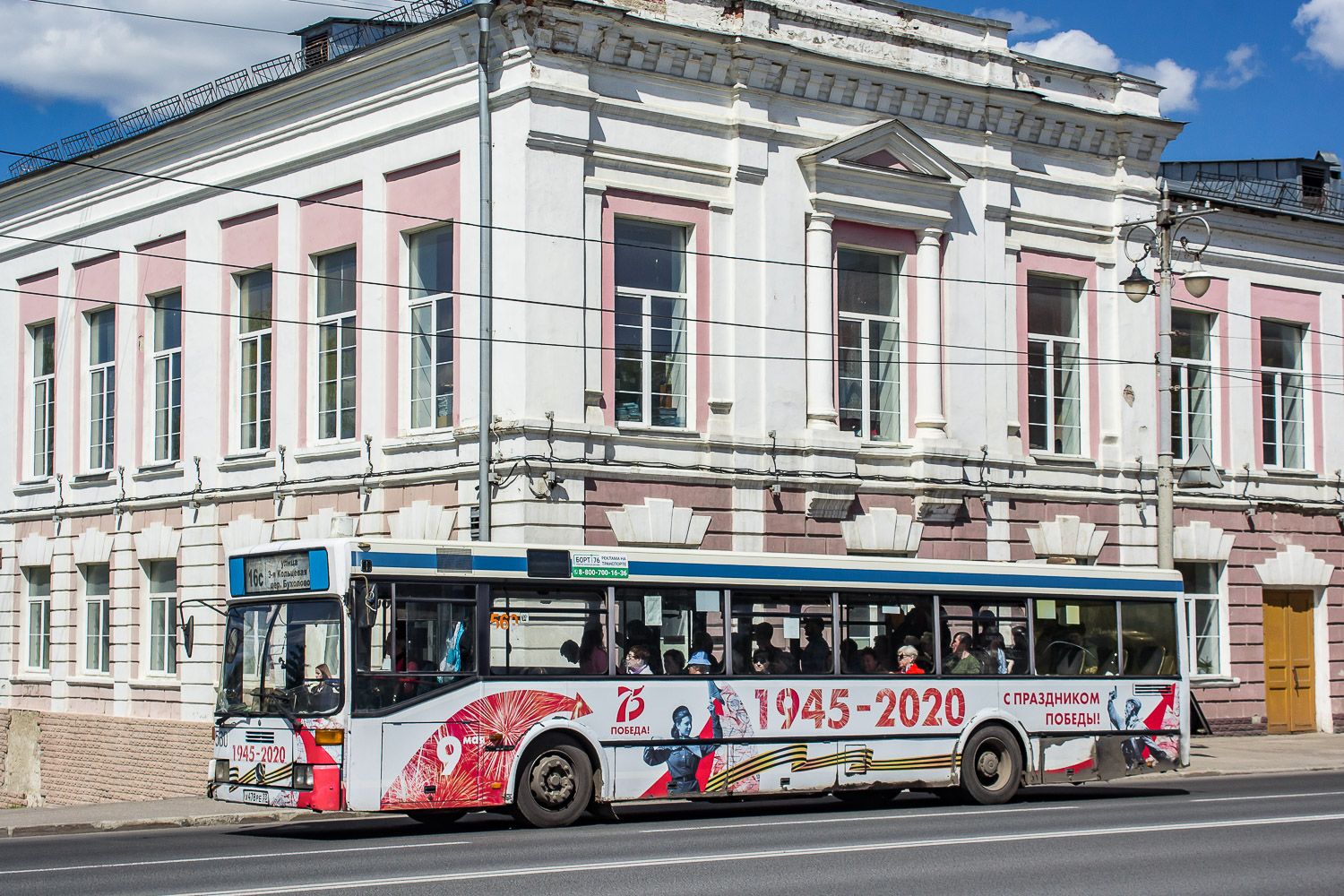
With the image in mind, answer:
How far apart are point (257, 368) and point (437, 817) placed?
1242 cm

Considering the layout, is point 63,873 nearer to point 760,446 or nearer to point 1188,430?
point 760,446

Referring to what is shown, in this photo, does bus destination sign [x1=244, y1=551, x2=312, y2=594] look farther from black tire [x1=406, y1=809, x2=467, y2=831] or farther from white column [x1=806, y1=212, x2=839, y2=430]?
white column [x1=806, y1=212, x2=839, y2=430]

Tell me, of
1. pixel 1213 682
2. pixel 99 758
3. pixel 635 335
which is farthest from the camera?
pixel 99 758

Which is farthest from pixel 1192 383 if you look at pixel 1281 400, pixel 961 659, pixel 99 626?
pixel 99 626

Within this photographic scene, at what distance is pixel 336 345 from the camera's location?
26031 mm

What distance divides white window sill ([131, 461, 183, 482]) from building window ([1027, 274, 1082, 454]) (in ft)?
47.4

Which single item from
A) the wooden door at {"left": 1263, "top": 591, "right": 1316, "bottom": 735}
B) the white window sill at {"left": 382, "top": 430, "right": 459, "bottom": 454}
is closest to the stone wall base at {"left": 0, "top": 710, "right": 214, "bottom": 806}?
the white window sill at {"left": 382, "top": 430, "right": 459, "bottom": 454}

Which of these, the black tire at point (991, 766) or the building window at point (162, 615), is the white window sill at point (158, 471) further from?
the black tire at point (991, 766)

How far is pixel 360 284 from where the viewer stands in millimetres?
25266

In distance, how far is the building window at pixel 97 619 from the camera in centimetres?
3036

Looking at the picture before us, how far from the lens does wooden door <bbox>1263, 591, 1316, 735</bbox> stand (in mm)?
30234

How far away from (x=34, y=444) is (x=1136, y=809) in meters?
23.3

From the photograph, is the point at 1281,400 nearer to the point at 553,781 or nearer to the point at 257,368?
the point at 257,368

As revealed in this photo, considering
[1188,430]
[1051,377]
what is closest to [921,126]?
[1051,377]
